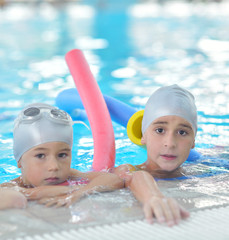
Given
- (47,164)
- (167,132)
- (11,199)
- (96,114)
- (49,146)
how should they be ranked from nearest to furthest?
1. (11,199)
2. (47,164)
3. (49,146)
4. (167,132)
5. (96,114)

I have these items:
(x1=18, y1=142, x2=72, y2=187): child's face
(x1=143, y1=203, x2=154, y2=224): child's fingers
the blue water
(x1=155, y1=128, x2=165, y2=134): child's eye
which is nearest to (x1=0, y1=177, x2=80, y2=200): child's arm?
(x1=18, y1=142, x2=72, y2=187): child's face

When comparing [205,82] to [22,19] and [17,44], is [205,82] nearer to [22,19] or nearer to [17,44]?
[17,44]

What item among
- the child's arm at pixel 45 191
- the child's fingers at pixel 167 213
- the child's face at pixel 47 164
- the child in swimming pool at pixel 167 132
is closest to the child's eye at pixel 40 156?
the child's face at pixel 47 164

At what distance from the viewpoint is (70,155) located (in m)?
2.82

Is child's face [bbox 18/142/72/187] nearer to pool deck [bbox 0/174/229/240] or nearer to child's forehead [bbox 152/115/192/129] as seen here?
pool deck [bbox 0/174/229/240]

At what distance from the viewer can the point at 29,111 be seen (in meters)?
2.87

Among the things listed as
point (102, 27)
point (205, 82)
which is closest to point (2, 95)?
point (205, 82)

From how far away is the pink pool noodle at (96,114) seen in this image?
3475 millimetres

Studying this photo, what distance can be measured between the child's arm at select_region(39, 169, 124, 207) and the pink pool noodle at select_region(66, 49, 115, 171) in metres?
0.50

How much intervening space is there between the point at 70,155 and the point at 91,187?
0.30 m

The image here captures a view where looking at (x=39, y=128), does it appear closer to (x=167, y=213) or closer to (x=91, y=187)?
(x=91, y=187)

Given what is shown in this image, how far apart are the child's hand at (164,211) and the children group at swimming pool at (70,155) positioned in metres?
0.04

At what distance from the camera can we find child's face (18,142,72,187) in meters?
2.67

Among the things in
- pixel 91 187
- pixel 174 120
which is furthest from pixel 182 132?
pixel 91 187
